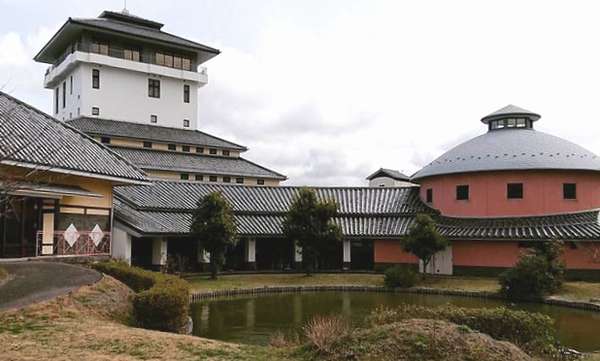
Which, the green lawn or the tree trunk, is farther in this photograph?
the tree trunk

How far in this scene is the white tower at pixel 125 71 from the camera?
140 ft

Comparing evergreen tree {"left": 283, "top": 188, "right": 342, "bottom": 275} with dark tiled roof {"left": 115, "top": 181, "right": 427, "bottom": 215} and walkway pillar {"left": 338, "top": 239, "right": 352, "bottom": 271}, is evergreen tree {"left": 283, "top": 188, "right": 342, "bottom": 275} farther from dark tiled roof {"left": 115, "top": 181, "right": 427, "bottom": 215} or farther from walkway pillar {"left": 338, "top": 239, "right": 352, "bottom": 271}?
dark tiled roof {"left": 115, "top": 181, "right": 427, "bottom": 215}

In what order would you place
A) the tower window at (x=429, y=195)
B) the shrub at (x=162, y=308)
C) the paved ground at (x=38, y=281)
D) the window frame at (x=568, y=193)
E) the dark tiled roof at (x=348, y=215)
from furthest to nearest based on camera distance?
the tower window at (x=429, y=195) < the window frame at (x=568, y=193) < the dark tiled roof at (x=348, y=215) < the shrub at (x=162, y=308) < the paved ground at (x=38, y=281)

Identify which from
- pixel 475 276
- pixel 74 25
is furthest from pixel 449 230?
pixel 74 25

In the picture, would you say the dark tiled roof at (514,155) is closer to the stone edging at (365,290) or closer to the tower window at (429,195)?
the tower window at (429,195)

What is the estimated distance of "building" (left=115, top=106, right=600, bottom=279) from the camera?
27547 millimetres

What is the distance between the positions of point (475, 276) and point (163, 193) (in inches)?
701

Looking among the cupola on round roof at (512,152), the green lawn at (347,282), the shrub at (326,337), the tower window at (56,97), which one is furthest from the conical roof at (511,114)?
the tower window at (56,97)

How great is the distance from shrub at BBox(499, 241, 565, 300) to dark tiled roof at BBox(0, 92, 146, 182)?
1585 cm

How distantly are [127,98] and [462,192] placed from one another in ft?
91.7

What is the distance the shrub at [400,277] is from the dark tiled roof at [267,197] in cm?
633

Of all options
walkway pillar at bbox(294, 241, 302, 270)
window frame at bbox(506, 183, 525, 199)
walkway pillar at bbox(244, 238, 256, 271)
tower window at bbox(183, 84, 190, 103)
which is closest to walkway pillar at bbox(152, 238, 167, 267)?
walkway pillar at bbox(244, 238, 256, 271)

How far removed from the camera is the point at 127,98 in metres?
44.8

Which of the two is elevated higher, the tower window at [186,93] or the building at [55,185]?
the tower window at [186,93]
